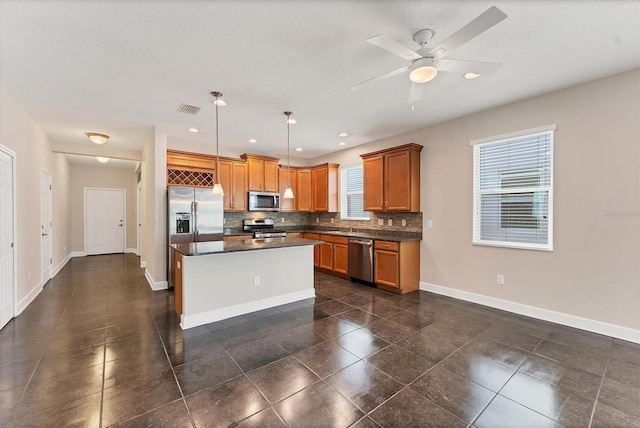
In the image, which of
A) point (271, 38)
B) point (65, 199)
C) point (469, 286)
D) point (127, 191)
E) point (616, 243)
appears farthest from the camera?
point (127, 191)

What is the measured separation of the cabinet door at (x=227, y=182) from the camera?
18.6 feet

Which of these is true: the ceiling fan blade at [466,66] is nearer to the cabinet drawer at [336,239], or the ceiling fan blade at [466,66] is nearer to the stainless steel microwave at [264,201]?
the cabinet drawer at [336,239]

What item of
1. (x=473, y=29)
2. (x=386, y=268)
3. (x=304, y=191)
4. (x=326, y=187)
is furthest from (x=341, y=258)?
(x=473, y=29)

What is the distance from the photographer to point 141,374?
225 centimetres

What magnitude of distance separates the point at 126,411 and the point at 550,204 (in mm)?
4623

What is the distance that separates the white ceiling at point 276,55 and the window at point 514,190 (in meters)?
0.59

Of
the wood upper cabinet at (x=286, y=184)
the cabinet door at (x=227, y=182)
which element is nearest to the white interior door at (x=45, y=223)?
the cabinet door at (x=227, y=182)

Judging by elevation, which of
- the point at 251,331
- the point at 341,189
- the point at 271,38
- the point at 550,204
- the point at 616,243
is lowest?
the point at 251,331

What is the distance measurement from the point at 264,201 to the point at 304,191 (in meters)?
1.11

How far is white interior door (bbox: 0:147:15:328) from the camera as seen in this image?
3193mm

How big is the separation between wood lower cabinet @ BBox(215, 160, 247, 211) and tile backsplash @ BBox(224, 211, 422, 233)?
0.42 metres

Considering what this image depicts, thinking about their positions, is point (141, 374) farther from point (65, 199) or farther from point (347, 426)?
point (65, 199)

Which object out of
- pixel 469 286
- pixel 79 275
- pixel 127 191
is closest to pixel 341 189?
pixel 469 286

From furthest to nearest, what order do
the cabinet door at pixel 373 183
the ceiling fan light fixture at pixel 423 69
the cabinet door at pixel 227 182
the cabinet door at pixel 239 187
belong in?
1. the cabinet door at pixel 239 187
2. the cabinet door at pixel 227 182
3. the cabinet door at pixel 373 183
4. the ceiling fan light fixture at pixel 423 69
